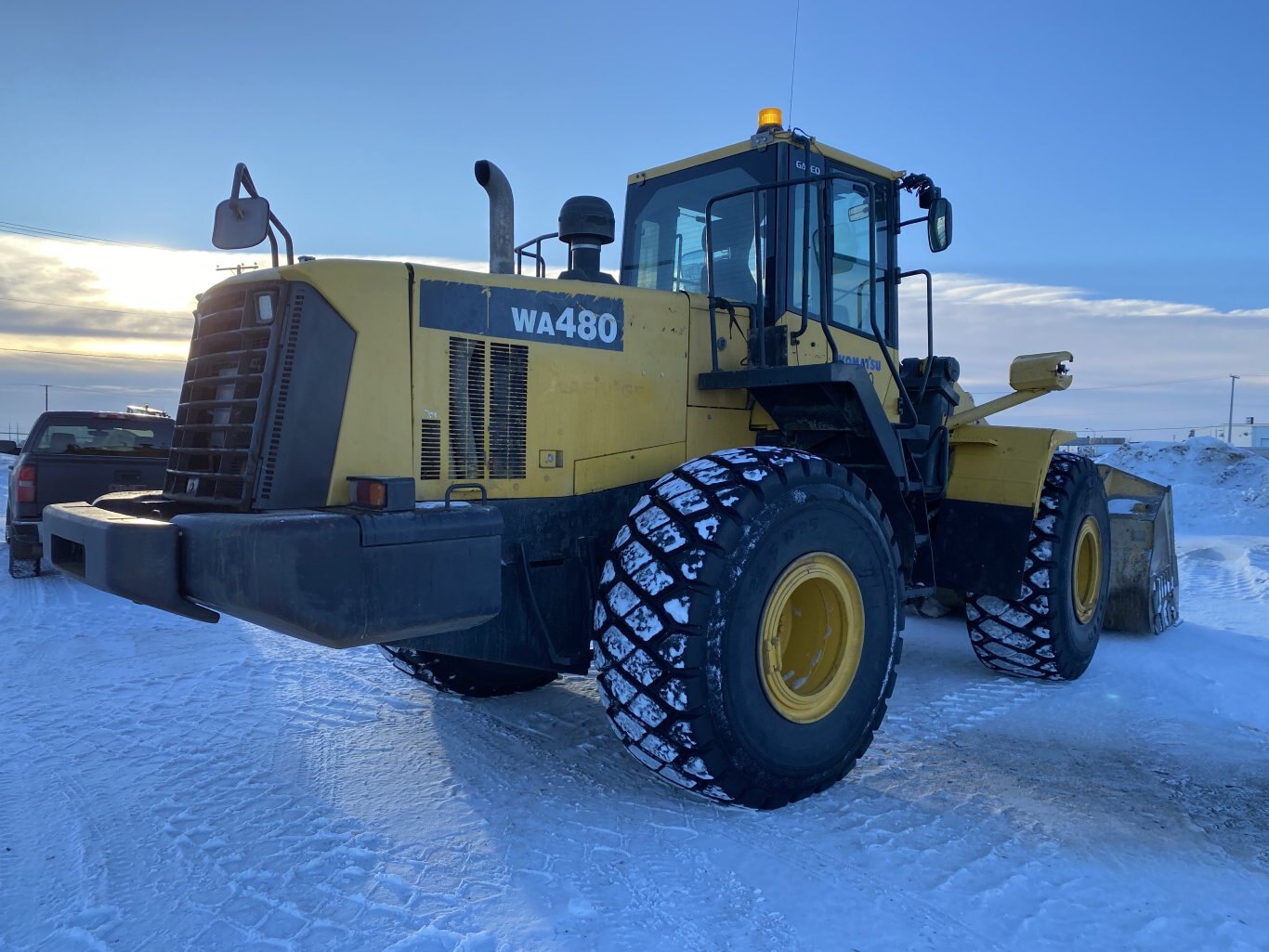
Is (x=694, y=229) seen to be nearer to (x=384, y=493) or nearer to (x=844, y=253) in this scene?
(x=844, y=253)

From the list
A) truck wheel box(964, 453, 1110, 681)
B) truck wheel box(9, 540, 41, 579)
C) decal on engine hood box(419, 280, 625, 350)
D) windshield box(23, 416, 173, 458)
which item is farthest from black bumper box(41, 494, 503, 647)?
truck wheel box(9, 540, 41, 579)

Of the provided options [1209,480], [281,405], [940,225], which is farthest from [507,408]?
[1209,480]

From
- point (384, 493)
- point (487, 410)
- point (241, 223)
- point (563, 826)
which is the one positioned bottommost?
point (563, 826)

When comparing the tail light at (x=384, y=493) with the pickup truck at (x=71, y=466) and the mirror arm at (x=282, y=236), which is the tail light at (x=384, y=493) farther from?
the pickup truck at (x=71, y=466)

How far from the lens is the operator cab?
4.50 metres

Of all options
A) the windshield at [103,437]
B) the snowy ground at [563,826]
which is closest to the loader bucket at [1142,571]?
the snowy ground at [563,826]

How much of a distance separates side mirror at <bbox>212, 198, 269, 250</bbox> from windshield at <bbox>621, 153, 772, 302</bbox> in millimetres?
Result: 2131

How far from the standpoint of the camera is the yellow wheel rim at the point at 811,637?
140 inches

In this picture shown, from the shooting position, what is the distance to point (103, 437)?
31.3 ft

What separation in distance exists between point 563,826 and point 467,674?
5.55ft

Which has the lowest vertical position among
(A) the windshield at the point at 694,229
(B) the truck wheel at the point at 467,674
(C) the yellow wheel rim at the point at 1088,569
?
(B) the truck wheel at the point at 467,674

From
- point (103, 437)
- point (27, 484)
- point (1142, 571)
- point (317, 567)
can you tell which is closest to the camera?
point (317, 567)

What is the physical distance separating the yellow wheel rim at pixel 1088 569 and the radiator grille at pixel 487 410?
4.17 meters

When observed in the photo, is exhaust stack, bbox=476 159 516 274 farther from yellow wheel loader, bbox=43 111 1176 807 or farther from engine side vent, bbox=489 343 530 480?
engine side vent, bbox=489 343 530 480
